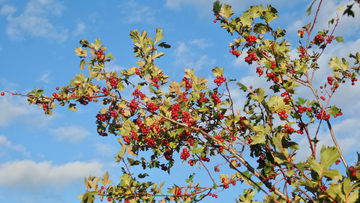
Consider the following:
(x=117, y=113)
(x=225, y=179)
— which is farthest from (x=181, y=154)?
(x=117, y=113)

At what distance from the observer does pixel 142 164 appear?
686 centimetres

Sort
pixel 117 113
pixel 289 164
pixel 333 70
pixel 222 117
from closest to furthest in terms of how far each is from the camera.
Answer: pixel 289 164 < pixel 222 117 < pixel 117 113 < pixel 333 70

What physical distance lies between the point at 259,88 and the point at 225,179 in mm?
2285

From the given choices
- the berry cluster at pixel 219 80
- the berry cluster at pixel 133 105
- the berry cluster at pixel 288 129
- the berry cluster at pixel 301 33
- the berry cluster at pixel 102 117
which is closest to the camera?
the berry cluster at pixel 288 129

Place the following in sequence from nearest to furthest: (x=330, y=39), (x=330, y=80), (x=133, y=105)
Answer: (x=133, y=105)
(x=330, y=80)
(x=330, y=39)

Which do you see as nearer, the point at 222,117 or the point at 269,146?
the point at 269,146

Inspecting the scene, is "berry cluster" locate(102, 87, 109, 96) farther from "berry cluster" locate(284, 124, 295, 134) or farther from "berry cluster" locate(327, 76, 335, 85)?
"berry cluster" locate(327, 76, 335, 85)

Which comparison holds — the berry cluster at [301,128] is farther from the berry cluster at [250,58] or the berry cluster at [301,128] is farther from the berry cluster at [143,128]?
the berry cluster at [143,128]

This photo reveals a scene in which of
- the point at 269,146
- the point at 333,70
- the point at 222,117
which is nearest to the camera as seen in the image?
the point at 269,146

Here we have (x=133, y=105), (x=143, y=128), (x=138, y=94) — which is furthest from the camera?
(x=138, y=94)

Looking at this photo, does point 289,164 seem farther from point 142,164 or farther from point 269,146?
point 142,164

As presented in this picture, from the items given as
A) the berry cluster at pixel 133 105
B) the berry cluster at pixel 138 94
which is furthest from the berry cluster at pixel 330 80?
the berry cluster at pixel 133 105

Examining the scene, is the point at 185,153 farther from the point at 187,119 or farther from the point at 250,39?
the point at 250,39

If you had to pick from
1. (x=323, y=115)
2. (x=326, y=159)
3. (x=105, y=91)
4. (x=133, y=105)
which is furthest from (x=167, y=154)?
(x=326, y=159)
